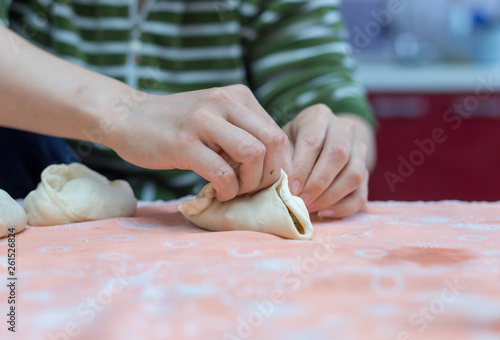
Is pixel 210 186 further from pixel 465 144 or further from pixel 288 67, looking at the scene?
pixel 465 144

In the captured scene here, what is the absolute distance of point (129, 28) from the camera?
3.56 ft

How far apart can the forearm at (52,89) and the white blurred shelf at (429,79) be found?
1.45 m

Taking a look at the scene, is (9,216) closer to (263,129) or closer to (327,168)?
(263,129)

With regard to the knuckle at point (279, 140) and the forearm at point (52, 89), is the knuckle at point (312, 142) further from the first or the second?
the forearm at point (52, 89)

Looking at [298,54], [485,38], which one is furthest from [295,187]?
[485,38]

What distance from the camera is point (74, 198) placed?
71 cm

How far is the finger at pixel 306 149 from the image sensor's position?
734 millimetres

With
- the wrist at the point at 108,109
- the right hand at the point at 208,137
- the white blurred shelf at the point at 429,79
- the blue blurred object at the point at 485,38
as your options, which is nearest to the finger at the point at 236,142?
the right hand at the point at 208,137

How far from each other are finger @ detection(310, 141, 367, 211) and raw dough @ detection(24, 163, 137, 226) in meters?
0.28

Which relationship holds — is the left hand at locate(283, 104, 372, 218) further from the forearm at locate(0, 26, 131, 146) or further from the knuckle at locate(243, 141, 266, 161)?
the forearm at locate(0, 26, 131, 146)

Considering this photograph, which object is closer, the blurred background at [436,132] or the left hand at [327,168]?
the left hand at [327,168]

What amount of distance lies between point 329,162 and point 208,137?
0.22 meters

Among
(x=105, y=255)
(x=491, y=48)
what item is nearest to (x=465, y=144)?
(x=491, y=48)

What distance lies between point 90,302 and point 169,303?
7cm
